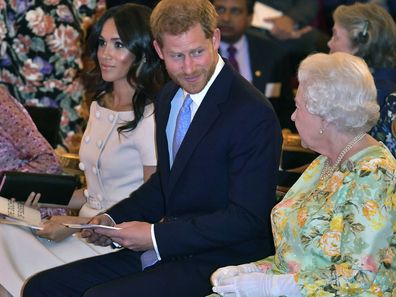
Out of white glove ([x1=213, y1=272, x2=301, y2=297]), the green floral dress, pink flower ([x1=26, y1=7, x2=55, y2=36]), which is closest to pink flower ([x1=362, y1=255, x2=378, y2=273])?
Result: the green floral dress

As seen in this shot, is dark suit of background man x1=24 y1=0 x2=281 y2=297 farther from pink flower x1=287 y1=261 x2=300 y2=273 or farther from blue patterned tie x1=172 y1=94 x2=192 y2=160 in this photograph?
pink flower x1=287 y1=261 x2=300 y2=273

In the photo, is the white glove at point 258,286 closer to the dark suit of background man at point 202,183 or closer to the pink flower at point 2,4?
the dark suit of background man at point 202,183

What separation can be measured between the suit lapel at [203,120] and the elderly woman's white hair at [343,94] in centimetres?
42

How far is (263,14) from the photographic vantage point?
18.8 ft

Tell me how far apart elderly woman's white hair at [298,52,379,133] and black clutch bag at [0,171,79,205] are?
1.30 meters

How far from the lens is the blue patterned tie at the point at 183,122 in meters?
3.14

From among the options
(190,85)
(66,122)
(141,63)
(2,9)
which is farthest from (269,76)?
(190,85)

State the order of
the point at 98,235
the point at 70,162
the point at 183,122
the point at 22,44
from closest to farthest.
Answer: the point at 183,122 → the point at 98,235 → the point at 70,162 → the point at 22,44

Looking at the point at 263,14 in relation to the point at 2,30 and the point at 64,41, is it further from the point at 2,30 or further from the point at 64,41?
the point at 2,30

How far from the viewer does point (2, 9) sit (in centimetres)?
542

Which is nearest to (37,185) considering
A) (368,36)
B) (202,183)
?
(202,183)

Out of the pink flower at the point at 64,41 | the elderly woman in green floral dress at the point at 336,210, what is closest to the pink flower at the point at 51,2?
the pink flower at the point at 64,41

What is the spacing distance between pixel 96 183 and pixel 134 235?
749mm

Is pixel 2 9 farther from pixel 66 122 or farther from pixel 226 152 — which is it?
pixel 226 152
